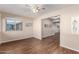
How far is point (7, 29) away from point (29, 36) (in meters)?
0.45

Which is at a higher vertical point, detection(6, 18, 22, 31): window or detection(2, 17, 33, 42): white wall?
detection(6, 18, 22, 31): window

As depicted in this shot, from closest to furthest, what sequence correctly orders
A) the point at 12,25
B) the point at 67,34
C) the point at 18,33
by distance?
1. the point at 12,25
2. the point at 18,33
3. the point at 67,34

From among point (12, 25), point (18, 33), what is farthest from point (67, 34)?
point (12, 25)

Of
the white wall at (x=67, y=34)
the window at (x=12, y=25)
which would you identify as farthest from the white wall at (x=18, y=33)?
the white wall at (x=67, y=34)

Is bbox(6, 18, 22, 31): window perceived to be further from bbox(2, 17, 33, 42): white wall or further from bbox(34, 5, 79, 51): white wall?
bbox(34, 5, 79, 51): white wall

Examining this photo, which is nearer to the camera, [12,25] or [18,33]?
[12,25]

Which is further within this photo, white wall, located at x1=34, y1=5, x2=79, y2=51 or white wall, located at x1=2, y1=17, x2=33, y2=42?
white wall, located at x1=34, y1=5, x2=79, y2=51

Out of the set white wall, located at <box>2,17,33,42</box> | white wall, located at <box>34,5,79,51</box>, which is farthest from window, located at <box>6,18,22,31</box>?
white wall, located at <box>34,5,79,51</box>

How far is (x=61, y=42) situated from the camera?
6.31 feet

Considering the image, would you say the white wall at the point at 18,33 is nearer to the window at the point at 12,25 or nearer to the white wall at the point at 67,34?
the window at the point at 12,25

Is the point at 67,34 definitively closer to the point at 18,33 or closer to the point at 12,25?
the point at 18,33

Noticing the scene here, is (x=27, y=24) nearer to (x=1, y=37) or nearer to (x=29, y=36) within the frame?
(x=29, y=36)

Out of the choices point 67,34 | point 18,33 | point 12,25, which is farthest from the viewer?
point 67,34
